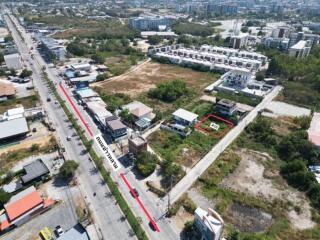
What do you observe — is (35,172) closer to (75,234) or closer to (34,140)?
(34,140)

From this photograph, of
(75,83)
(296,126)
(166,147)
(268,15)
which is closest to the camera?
(166,147)

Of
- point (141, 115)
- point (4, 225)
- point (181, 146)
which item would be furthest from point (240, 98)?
point (4, 225)

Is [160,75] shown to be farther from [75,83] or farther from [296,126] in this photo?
[296,126]

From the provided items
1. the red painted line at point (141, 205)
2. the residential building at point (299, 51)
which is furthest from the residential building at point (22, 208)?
the residential building at point (299, 51)

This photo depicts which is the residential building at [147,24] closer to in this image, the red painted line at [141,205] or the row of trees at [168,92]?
the row of trees at [168,92]

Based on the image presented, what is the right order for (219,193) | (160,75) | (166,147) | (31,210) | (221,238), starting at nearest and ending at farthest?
(221,238) < (31,210) < (219,193) < (166,147) < (160,75)

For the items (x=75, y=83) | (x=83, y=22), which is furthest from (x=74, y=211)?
(x=83, y=22)
